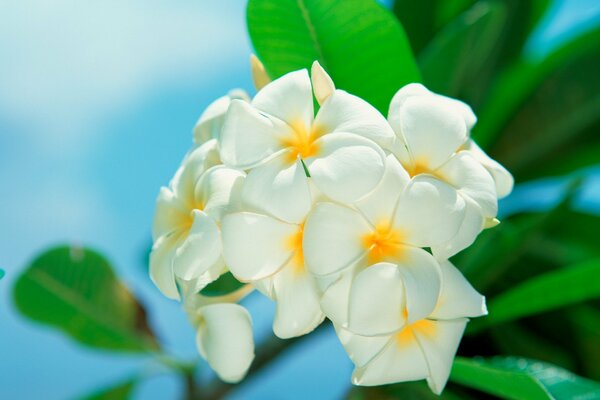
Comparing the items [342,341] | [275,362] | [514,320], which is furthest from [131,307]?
[342,341]

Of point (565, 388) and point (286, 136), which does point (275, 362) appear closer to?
point (565, 388)

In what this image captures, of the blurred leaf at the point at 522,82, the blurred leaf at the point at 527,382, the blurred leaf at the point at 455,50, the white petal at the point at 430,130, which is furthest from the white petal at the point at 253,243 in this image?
the blurred leaf at the point at 522,82

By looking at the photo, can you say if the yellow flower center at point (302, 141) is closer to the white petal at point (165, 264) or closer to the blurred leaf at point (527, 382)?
the white petal at point (165, 264)

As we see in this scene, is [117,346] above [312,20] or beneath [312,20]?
beneath

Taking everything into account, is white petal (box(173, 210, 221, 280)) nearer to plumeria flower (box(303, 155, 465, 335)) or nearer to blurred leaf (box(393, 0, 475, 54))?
plumeria flower (box(303, 155, 465, 335))

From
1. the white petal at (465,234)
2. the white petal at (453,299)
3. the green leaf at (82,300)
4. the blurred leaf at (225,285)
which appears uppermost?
the white petal at (465,234)

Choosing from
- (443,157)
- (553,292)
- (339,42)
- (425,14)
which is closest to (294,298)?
(443,157)
